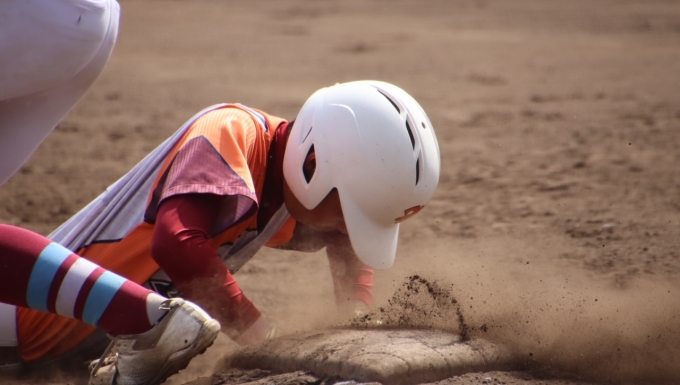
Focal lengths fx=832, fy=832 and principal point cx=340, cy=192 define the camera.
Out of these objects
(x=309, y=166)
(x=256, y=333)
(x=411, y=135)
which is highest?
(x=411, y=135)

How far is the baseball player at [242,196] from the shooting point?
91.1 inches

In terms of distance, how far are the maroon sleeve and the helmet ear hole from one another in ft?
0.97

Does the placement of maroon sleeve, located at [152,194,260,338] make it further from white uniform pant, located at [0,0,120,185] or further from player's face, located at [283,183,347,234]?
white uniform pant, located at [0,0,120,185]

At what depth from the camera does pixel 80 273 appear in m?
1.93

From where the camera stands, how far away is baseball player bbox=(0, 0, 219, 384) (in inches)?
75.6

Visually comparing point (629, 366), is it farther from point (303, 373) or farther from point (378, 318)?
point (303, 373)

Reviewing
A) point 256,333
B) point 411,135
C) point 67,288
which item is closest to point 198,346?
point 67,288

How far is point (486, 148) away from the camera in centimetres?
537

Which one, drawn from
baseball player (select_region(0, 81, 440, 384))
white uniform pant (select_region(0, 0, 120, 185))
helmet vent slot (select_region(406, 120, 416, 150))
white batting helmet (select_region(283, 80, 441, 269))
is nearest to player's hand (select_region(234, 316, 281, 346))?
baseball player (select_region(0, 81, 440, 384))

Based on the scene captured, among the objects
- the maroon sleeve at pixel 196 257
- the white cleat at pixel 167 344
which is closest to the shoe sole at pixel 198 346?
the white cleat at pixel 167 344

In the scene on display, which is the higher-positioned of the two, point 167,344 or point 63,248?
point 63,248

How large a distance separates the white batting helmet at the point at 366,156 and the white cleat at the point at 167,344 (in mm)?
699

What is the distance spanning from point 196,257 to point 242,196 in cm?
24

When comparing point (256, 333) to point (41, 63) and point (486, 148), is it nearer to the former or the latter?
point (41, 63)
